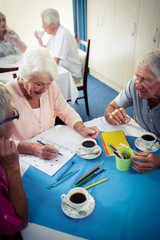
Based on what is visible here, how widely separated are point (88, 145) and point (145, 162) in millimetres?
310

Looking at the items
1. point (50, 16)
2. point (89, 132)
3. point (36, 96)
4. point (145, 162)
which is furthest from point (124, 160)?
point (50, 16)

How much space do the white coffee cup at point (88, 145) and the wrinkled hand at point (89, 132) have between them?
91 mm

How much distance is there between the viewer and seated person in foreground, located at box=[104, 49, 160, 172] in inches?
42.4

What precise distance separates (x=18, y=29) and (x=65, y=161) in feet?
12.3

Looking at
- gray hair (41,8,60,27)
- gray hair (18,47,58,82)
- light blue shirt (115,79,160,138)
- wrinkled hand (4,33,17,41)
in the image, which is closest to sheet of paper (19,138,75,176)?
gray hair (18,47,58,82)

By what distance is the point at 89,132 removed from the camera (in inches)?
52.4

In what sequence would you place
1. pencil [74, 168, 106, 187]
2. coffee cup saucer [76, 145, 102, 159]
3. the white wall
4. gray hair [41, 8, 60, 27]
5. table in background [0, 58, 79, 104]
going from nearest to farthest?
1. pencil [74, 168, 106, 187]
2. coffee cup saucer [76, 145, 102, 159]
3. table in background [0, 58, 79, 104]
4. gray hair [41, 8, 60, 27]
5. the white wall

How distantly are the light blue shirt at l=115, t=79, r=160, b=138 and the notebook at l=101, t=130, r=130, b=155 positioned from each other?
0.85ft

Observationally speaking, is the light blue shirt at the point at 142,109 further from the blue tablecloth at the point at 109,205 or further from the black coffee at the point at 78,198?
the black coffee at the point at 78,198

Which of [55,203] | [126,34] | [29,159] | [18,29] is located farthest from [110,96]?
[55,203]

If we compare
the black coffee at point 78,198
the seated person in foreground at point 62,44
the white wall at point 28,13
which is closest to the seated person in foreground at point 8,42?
the seated person in foreground at point 62,44

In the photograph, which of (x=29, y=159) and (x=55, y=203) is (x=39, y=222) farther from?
(x=29, y=159)

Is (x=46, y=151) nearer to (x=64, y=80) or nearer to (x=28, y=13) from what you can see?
(x=64, y=80)

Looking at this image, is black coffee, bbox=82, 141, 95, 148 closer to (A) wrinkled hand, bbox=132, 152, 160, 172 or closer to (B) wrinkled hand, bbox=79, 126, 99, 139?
(B) wrinkled hand, bbox=79, 126, 99, 139
